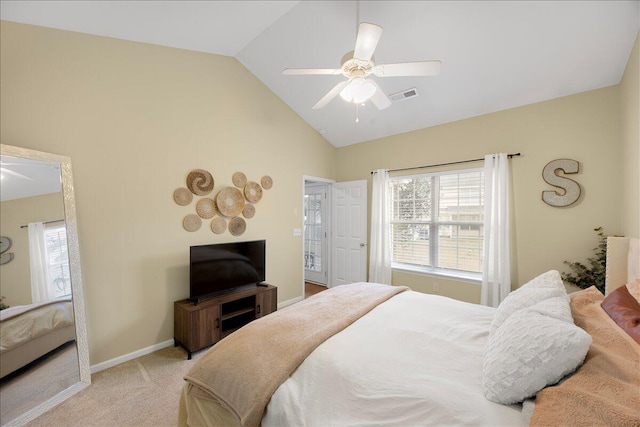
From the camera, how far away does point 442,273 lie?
3744mm

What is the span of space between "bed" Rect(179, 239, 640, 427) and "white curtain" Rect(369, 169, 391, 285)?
2.30 metres

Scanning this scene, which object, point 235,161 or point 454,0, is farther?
point 235,161

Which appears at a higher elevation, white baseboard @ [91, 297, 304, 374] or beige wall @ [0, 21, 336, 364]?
beige wall @ [0, 21, 336, 364]

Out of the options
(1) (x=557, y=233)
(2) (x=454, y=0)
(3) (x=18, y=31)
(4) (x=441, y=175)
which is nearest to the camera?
(3) (x=18, y=31)

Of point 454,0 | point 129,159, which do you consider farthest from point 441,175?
point 129,159

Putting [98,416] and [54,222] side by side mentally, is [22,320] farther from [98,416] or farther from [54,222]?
[98,416]

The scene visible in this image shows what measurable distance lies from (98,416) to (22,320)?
0.88 meters

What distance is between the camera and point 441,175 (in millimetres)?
3770

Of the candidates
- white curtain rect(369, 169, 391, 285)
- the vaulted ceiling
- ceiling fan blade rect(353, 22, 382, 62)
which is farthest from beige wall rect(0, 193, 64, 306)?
white curtain rect(369, 169, 391, 285)

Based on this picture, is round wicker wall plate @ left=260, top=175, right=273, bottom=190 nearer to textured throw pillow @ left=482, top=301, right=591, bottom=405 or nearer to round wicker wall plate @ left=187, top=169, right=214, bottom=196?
round wicker wall plate @ left=187, top=169, right=214, bottom=196

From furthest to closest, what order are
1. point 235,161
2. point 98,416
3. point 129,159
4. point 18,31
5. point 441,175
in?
point 441,175
point 235,161
point 129,159
point 18,31
point 98,416

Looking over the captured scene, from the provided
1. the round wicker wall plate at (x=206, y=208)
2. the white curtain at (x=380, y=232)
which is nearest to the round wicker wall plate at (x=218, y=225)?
the round wicker wall plate at (x=206, y=208)

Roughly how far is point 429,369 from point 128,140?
10.1ft

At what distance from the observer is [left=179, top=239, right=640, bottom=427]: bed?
0.90 metres
